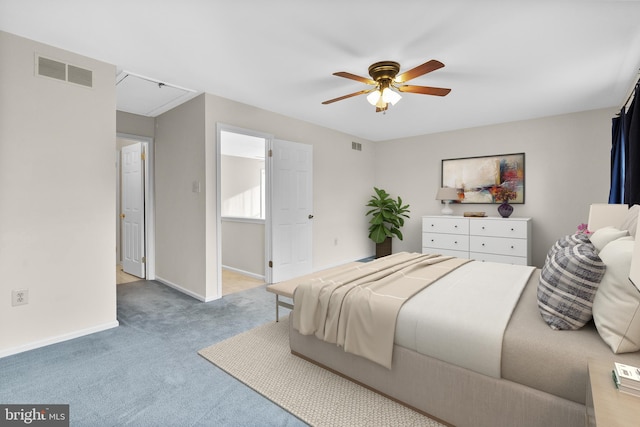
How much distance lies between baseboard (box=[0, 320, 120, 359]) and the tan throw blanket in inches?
75.0

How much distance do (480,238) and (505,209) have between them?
59 centimetres

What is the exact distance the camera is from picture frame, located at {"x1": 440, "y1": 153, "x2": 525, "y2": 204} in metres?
4.64

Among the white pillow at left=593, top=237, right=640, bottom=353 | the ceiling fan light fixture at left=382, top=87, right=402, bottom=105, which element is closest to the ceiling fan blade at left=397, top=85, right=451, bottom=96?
the ceiling fan light fixture at left=382, top=87, right=402, bottom=105

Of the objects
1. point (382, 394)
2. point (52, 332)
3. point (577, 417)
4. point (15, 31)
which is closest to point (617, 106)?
point (577, 417)

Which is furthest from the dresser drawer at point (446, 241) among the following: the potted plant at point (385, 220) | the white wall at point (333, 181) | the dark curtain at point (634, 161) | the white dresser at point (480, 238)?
the dark curtain at point (634, 161)

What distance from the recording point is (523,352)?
134cm

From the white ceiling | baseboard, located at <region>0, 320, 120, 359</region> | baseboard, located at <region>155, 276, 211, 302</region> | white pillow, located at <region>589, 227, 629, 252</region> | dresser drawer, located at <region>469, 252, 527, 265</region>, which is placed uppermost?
the white ceiling

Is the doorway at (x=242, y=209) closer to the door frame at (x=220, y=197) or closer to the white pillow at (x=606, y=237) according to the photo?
the door frame at (x=220, y=197)

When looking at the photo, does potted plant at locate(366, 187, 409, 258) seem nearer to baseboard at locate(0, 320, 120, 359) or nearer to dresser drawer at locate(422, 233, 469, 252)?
dresser drawer at locate(422, 233, 469, 252)

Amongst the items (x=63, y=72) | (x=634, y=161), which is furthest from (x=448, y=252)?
(x=63, y=72)

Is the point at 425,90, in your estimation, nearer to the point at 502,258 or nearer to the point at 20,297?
the point at 502,258

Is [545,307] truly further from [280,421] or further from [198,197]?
[198,197]

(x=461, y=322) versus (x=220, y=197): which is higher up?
(x=220, y=197)

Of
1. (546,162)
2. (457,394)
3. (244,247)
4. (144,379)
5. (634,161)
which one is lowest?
(144,379)
